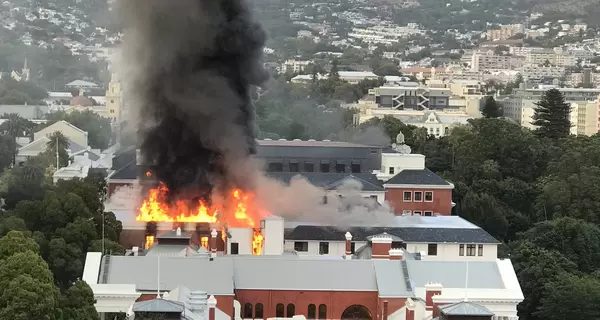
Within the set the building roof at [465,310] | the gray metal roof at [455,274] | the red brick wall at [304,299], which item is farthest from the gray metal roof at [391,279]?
the building roof at [465,310]

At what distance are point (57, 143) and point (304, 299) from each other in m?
55.3

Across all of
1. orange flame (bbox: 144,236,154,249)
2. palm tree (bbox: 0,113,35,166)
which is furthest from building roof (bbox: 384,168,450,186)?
palm tree (bbox: 0,113,35,166)

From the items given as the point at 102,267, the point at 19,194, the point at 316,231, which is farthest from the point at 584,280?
the point at 19,194

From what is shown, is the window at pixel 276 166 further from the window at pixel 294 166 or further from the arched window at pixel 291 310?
the arched window at pixel 291 310

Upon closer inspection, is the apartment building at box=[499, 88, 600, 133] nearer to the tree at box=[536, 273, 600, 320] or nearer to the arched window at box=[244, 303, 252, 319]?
the tree at box=[536, 273, 600, 320]

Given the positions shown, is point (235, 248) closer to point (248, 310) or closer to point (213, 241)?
point (213, 241)

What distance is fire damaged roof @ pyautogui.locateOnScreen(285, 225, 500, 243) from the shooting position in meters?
77.0

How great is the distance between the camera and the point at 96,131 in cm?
14488

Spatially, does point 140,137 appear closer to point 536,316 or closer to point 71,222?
point 71,222

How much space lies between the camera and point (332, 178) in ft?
304

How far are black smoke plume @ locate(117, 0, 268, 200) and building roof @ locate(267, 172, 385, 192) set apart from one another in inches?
481

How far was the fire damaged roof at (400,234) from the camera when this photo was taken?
77.0 m

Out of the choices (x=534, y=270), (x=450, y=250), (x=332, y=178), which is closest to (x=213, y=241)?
(x=450, y=250)

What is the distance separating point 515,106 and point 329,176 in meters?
101
